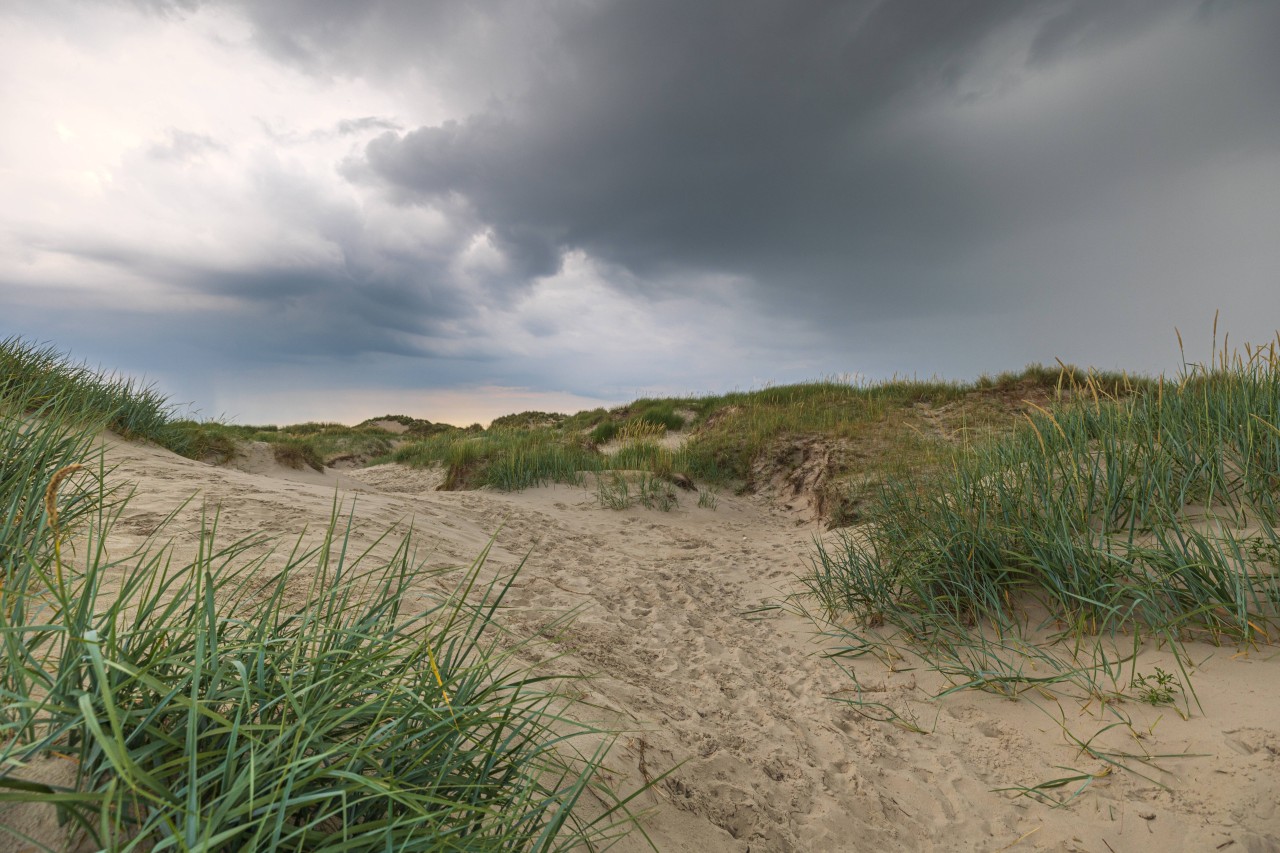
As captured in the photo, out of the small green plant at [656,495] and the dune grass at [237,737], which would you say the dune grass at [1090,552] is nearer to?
the dune grass at [237,737]

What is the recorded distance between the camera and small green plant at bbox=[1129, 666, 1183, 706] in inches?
114

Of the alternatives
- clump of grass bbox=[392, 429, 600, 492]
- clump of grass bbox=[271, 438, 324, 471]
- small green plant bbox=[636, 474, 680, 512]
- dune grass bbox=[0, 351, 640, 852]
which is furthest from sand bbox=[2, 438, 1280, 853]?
clump of grass bbox=[271, 438, 324, 471]

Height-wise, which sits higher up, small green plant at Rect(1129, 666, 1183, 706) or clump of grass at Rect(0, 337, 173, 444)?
clump of grass at Rect(0, 337, 173, 444)

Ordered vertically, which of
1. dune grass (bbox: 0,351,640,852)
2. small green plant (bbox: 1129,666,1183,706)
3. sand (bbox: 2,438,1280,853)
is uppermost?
dune grass (bbox: 0,351,640,852)

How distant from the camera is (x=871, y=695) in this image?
143 inches

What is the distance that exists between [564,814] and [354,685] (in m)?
0.60

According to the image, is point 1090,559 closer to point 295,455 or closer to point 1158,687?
point 1158,687

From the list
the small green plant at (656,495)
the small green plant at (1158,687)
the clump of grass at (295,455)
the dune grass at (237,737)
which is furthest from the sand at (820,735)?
the clump of grass at (295,455)

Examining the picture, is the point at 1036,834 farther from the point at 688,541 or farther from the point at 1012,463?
the point at 688,541

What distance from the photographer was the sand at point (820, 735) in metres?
2.37

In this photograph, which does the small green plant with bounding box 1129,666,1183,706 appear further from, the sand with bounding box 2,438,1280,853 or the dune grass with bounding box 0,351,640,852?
the dune grass with bounding box 0,351,640,852

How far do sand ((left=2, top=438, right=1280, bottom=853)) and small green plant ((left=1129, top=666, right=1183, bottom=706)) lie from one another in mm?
64

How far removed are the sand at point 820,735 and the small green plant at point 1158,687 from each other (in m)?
0.06

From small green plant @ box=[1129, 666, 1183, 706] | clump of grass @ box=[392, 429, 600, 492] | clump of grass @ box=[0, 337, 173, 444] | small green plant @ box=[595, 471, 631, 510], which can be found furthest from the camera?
clump of grass @ box=[392, 429, 600, 492]
